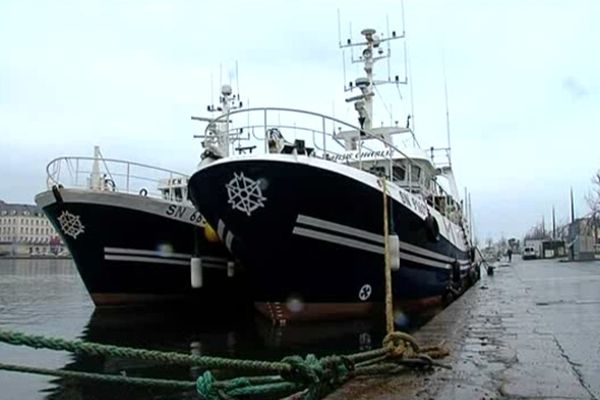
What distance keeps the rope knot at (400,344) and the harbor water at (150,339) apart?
229cm

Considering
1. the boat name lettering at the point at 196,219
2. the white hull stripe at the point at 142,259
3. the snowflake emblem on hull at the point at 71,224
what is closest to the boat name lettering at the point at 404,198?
the boat name lettering at the point at 196,219

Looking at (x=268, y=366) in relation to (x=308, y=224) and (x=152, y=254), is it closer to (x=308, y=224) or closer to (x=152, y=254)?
(x=308, y=224)

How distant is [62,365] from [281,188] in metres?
4.10

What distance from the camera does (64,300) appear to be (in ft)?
69.4

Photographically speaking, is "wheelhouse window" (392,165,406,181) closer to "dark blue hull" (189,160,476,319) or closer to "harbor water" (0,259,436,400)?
"dark blue hull" (189,160,476,319)

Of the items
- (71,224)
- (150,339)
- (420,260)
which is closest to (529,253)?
(420,260)

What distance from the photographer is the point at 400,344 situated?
606 centimetres

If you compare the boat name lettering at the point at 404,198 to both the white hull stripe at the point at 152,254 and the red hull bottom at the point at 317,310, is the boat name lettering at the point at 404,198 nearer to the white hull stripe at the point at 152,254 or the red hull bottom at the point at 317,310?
the red hull bottom at the point at 317,310

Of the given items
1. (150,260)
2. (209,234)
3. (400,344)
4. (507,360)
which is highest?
(209,234)

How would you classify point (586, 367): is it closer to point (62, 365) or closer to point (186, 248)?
point (62, 365)

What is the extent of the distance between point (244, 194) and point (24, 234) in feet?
438

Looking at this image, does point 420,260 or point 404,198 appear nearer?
point 404,198

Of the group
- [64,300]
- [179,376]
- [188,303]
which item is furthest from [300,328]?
[64,300]

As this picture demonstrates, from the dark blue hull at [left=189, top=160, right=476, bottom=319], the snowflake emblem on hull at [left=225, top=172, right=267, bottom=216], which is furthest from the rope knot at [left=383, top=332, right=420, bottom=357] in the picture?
the snowflake emblem on hull at [left=225, top=172, right=267, bottom=216]
